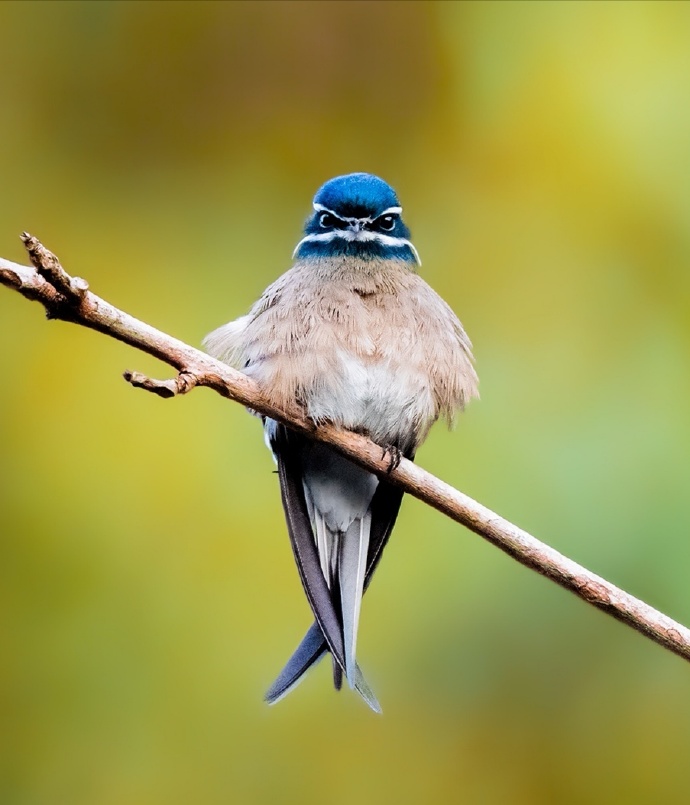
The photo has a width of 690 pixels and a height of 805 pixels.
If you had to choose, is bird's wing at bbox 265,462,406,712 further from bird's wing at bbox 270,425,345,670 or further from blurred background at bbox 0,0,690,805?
blurred background at bbox 0,0,690,805

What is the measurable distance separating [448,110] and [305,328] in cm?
200

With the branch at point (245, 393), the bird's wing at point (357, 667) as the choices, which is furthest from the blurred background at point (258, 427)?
the branch at point (245, 393)

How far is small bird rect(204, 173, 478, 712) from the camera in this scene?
2668mm

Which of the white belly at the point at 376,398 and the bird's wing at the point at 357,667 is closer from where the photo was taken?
the bird's wing at the point at 357,667

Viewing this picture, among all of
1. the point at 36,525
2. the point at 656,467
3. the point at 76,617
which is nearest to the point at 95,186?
the point at 36,525

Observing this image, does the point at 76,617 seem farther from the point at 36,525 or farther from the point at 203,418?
the point at 203,418

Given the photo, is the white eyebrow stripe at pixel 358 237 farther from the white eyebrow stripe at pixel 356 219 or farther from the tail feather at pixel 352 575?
the tail feather at pixel 352 575

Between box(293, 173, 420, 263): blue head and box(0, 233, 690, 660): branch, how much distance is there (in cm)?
65

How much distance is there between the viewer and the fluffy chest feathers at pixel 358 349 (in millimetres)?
2662

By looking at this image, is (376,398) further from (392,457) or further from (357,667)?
(357,667)

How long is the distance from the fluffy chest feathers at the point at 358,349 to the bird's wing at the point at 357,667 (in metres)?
0.19

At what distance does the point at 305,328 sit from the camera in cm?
276

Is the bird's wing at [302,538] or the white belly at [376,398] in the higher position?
the white belly at [376,398]

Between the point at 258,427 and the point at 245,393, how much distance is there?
1714 mm
